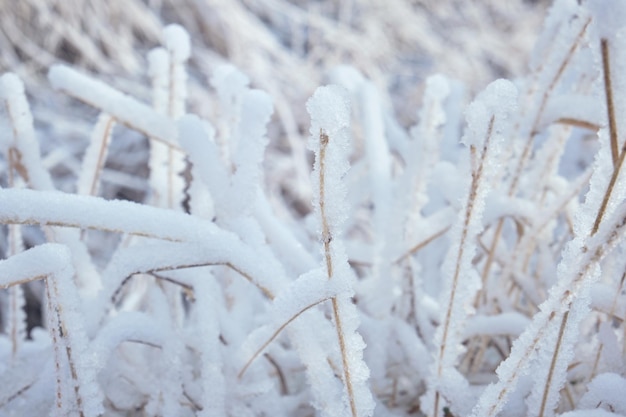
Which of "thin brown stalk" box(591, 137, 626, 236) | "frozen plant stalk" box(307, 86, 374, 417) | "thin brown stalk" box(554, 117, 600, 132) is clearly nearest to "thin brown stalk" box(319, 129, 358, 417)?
"frozen plant stalk" box(307, 86, 374, 417)

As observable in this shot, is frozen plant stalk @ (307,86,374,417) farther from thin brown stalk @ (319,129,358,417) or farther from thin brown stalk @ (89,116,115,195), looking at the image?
thin brown stalk @ (89,116,115,195)

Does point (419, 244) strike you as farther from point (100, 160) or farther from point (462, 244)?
point (100, 160)

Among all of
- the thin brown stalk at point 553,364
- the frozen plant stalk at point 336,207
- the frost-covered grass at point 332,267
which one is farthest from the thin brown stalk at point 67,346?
the thin brown stalk at point 553,364

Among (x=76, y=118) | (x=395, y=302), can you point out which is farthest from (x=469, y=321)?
(x=76, y=118)

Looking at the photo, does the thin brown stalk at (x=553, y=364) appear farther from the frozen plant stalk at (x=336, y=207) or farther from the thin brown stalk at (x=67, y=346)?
the thin brown stalk at (x=67, y=346)

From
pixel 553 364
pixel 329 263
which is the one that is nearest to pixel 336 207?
pixel 329 263

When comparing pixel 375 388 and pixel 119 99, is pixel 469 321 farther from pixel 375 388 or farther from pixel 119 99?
pixel 119 99

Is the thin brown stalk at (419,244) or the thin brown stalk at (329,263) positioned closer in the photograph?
the thin brown stalk at (329,263)
